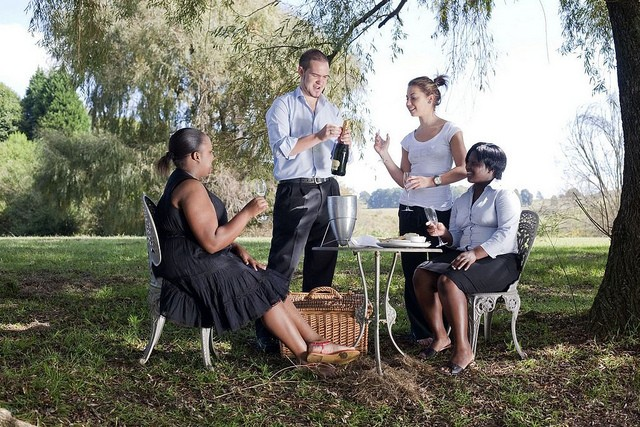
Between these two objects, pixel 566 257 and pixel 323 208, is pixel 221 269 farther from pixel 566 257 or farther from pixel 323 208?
pixel 566 257

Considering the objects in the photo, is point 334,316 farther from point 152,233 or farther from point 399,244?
point 152,233

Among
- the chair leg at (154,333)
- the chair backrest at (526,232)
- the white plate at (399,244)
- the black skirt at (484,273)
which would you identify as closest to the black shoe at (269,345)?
the chair leg at (154,333)

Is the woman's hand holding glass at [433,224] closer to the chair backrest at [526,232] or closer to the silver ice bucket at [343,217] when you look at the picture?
the silver ice bucket at [343,217]

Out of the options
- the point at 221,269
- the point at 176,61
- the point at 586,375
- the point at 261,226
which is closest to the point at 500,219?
the point at 586,375

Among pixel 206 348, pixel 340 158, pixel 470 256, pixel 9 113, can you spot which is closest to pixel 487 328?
pixel 470 256

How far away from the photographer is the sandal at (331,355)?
3799mm

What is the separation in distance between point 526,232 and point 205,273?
1766 millimetres

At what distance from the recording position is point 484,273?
156 inches

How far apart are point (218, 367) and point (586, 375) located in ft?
6.04

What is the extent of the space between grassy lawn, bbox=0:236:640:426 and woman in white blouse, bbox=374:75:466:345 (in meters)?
0.72

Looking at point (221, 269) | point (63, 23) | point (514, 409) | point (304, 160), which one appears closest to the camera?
point (514, 409)

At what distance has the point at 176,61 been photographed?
19688 mm

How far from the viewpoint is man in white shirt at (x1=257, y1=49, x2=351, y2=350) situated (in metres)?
4.21

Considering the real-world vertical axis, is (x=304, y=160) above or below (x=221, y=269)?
above
